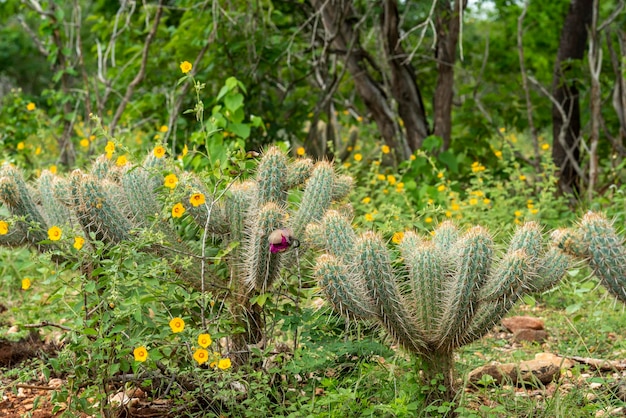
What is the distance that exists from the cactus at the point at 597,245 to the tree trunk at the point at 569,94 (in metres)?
4.05

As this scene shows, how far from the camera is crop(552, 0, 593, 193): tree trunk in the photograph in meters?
6.70

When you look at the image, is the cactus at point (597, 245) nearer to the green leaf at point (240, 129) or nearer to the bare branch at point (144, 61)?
the green leaf at point (240, 129)

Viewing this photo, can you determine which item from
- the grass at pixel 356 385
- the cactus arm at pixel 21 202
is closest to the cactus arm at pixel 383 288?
the grass at pixel 356 385

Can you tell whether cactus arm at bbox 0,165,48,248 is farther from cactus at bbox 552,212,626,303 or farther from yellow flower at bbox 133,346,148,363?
cactus at bbox 552,212,626,303

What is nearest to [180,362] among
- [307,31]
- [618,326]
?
[618,326]

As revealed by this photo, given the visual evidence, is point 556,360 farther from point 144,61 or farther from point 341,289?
point 144,61

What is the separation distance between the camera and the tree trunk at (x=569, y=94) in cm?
670

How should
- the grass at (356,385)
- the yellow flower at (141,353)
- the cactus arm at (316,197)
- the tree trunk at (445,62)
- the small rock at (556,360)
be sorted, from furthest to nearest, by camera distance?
the tree trunk at (445,62), the small rock at (556,360), the cactus arm at (316,197), the grass at (356,385), the yellow flower at (141,353)

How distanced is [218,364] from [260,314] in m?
0.45

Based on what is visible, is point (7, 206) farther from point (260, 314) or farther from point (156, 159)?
Result: point (260, 314)

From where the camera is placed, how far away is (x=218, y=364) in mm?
2652

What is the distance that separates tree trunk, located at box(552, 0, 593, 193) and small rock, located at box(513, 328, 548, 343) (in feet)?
9.47

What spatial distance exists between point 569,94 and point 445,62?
117 centimetres

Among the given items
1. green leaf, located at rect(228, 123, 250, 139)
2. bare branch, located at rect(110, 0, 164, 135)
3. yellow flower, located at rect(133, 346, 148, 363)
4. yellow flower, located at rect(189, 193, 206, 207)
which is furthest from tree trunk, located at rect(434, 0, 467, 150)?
yellow flower, located at rect(133, 346, 148, 363)
